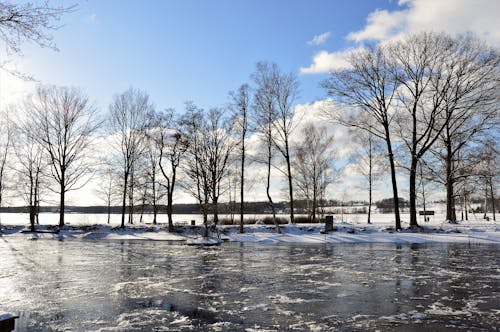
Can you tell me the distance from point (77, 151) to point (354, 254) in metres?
32.7

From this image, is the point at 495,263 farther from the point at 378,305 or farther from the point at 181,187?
the point at 181,187

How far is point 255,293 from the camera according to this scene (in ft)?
36.2

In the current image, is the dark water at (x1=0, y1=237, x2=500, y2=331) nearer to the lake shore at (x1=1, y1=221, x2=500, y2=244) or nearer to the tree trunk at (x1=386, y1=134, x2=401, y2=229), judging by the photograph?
the lake shore at (x1=1, y1=221, x2=500, y2=244)

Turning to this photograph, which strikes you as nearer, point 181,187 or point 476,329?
point 476,329

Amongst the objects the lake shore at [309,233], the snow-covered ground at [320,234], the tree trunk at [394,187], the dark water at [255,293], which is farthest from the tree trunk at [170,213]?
the tree trunk at [394,187]

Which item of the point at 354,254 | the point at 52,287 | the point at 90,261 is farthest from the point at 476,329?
the point at 90,261

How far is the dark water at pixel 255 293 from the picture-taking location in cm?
808

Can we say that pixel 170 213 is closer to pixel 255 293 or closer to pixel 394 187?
pixel 394 187

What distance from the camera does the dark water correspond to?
318 inches

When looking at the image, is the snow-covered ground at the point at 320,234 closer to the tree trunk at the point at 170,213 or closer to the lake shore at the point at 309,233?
the lake shore at the point at 309,233

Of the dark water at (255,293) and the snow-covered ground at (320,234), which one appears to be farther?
the snow-covered ground at (320,234)

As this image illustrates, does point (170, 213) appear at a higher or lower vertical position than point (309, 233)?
higher

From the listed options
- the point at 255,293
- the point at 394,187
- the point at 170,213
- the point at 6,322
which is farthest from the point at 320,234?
the point at 6,322

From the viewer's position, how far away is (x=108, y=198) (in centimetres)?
5709
